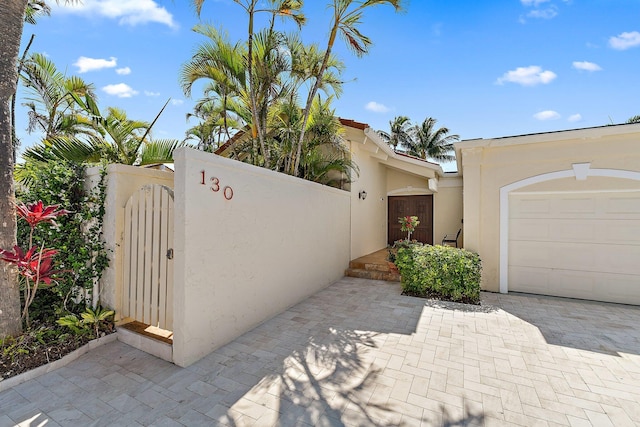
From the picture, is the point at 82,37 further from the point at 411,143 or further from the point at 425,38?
the point at 411,143

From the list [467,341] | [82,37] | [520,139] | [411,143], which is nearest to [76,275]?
[82,37]

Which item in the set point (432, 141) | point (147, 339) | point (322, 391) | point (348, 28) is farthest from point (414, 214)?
point (432, 141)

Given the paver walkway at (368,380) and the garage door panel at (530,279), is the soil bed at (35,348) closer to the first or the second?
the paver walkway at (368,380)

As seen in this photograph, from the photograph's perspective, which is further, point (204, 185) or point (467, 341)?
point (467, 341)

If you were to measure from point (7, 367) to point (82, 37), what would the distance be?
6530 millimetres

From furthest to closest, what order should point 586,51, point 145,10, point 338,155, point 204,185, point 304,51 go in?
point 338,155 < point 586,51 < point 304,51 < point 145,10 < point 204,185

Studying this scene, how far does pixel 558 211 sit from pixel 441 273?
3.49 meters

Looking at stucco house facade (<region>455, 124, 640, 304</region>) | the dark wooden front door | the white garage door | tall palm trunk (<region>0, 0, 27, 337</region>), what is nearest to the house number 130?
tall palm trunk (<region>0, 0, 27, 337</region>)

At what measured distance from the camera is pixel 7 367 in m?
3.36

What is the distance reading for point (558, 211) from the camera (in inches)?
270

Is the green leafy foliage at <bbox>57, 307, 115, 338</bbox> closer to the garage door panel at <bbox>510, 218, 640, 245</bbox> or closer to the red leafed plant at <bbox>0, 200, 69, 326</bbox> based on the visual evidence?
the red leafed plant at <bbox>0, 200, 69, 326</bbox>

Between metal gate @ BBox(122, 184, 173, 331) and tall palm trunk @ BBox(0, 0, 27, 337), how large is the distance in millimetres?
1296

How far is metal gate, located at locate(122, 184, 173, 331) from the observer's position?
405 centimetres

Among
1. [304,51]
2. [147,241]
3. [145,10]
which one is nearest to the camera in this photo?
[147,241]
